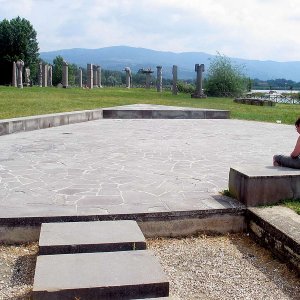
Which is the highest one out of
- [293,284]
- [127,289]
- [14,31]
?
[14,31]

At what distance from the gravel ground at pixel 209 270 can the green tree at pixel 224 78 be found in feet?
93.1

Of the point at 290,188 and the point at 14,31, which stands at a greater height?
the point at 14,31

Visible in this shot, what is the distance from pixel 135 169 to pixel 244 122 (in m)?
8.82

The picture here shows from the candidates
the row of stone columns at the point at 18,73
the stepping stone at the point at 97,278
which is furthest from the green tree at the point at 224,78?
the stepping stone at the point at 97,278

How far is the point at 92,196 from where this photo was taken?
4.59 m

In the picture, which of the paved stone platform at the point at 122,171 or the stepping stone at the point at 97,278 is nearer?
the stepping stone at the point at 97,278

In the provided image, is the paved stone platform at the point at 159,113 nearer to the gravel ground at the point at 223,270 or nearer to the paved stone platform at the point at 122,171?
the paved stone platform at the point at 122,171

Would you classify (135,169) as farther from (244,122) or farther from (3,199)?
(244,122)

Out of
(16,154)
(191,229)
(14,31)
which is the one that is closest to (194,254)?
(191,229)

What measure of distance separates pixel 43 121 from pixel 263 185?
297 inches

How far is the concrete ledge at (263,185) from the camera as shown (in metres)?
4.42

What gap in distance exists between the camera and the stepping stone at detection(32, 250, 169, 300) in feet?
9.11

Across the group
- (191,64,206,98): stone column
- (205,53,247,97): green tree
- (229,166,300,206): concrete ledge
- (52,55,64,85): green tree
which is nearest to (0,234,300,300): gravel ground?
(229,166,300,206): concrete ledge

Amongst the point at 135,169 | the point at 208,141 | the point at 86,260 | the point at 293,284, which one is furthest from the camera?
the point at 208,141
